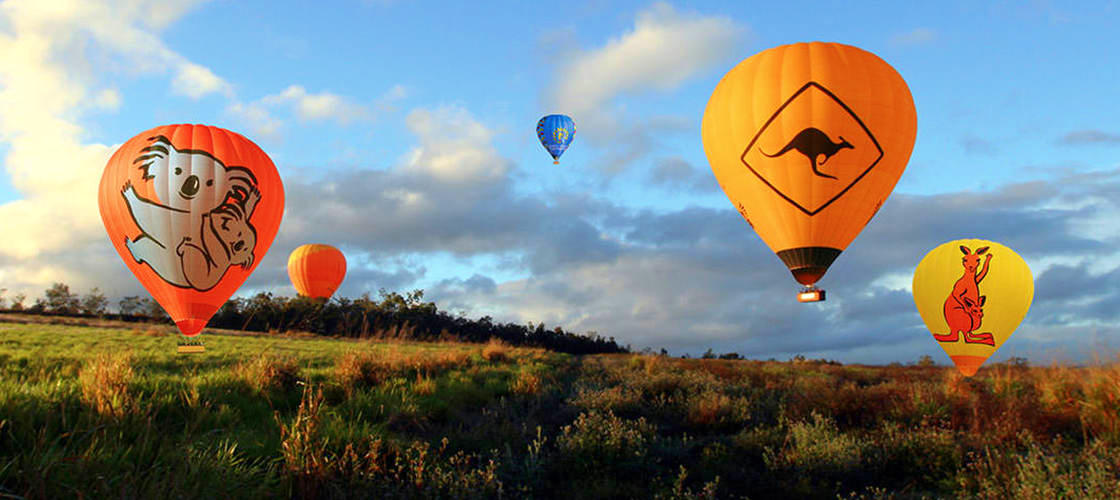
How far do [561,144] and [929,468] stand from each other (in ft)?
96.7

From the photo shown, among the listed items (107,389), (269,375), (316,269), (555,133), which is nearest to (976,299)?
(555,133)

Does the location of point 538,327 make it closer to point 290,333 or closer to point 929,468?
point 290,333

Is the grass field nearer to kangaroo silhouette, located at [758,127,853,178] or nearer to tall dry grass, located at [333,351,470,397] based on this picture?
tall dry grass, located at [333,351,470,397]

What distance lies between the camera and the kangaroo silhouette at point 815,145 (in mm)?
13898

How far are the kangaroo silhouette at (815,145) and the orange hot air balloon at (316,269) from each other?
38088 mm

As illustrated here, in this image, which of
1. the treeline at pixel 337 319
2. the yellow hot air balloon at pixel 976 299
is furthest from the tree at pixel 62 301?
the yellow hot air balloon at pixel 976 299

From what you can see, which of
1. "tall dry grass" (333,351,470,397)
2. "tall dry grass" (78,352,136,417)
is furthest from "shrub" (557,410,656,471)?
"tall dry grass" (78,352,136,417)

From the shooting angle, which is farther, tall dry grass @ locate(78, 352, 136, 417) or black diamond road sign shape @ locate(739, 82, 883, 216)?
black diamond road sign shape @ locate(739, 82, 883, 216)

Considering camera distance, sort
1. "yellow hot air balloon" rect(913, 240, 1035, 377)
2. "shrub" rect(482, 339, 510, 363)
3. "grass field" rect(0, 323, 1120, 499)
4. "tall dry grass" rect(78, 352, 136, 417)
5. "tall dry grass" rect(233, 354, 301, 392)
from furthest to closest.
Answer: "yellow hot air balloon" rect(913, 240, 1035, 377) → "shrub" rect(482, 339, 510, 363) → "tall dry grass" rect(233, 354, 301, 392) → "tall dry grass" rect(78, 352, 136, 417) → "grass field" rect(0, 323, 1120, 499)

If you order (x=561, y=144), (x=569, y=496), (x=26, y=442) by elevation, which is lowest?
(x=569, y=496)

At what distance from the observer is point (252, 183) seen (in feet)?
60.6

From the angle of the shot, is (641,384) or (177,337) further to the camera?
(177,337)

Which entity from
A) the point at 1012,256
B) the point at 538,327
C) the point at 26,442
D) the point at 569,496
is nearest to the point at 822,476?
the point at 569,496

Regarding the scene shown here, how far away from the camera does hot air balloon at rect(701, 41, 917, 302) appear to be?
14.0 meters
